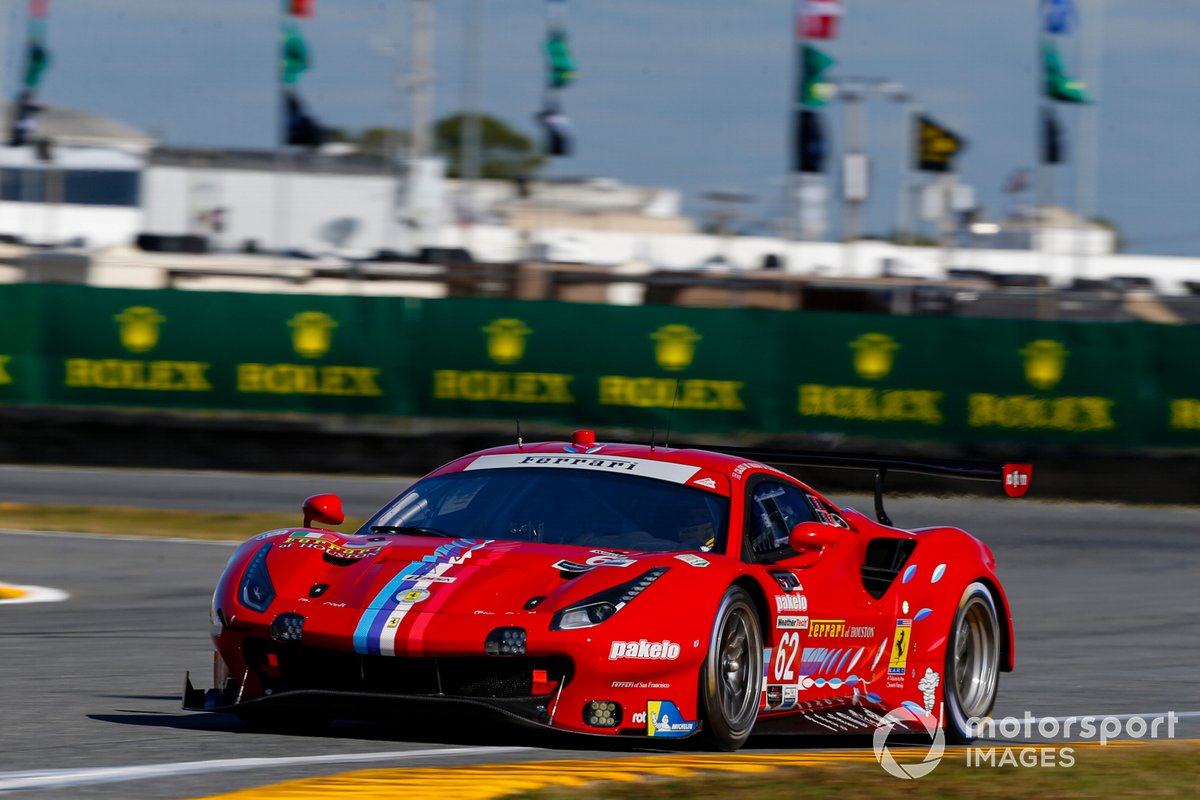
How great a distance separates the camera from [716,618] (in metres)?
6.98

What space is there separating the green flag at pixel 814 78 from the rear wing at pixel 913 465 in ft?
74.7

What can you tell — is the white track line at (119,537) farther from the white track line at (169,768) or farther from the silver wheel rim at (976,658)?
the white track line at (169,768)

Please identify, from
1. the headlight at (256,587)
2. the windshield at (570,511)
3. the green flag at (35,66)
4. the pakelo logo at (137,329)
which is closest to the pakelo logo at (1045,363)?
the pakelo logo at (137,329)

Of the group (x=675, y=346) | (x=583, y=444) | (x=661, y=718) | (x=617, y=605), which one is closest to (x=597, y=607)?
(x=617, y=605)

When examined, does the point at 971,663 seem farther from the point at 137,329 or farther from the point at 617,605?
the point at 137,329

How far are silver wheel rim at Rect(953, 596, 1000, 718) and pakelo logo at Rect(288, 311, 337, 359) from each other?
16438mm

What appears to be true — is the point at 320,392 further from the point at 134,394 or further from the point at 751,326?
the point at 751,326

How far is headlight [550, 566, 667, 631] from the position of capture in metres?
6.80

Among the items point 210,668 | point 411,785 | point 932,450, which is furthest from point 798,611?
point 932,450

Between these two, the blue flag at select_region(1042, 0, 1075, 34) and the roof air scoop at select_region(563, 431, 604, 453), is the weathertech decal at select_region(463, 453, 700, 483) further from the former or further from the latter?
the blue flag at select_region(1042, 0, 1075, 34)

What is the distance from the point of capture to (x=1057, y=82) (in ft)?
107

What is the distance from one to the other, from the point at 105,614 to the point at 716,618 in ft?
22.3

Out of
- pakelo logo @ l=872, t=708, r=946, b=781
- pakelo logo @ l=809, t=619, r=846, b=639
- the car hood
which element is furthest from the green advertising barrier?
the car hood

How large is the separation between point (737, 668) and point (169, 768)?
212cm
